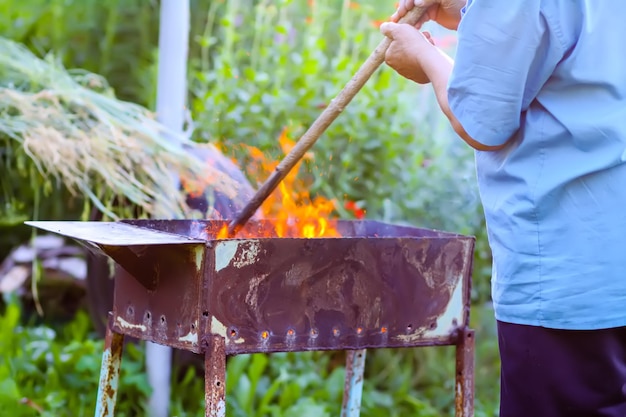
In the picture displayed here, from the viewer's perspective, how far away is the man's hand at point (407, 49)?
1.99 meters

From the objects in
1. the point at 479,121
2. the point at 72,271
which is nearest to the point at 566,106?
the point at 479,121

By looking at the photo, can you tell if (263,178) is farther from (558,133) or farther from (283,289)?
(558,133)

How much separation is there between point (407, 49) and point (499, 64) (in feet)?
1.15

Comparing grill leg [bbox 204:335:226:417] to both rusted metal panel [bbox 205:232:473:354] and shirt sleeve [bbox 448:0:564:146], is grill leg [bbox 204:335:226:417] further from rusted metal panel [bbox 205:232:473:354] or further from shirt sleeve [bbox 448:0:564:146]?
shirt sleeve [bbox 448:0:564:146]

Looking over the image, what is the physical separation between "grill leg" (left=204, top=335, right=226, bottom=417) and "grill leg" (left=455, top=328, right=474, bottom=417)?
2.34 ft

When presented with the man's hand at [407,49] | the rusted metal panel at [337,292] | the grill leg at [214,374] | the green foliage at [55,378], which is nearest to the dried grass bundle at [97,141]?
the green foliage at [55,378]

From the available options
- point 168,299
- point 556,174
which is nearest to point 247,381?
point 168,299

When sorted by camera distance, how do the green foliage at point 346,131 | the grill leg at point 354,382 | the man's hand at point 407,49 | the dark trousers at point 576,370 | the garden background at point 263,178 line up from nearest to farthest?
the dark trousers at point 576,370
the man's hand at point 407,49
the grill leg at point 354,382
the garden background at point 263,178
the green foliage at point 346,131

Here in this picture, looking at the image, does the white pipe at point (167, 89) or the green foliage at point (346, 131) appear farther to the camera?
the green foliage at point (346, 131)

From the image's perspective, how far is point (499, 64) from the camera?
1697 mm

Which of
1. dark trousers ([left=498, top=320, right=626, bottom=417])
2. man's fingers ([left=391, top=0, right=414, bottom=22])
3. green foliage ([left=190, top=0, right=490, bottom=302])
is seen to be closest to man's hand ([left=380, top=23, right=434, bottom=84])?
man's fingers ([left=391, top=0, right=414, bottom=22])

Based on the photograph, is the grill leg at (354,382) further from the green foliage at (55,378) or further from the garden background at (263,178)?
the green foliage at (55,378)

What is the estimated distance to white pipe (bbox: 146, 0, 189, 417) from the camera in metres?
3.22

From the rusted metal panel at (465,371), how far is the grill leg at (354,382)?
0.46 m
